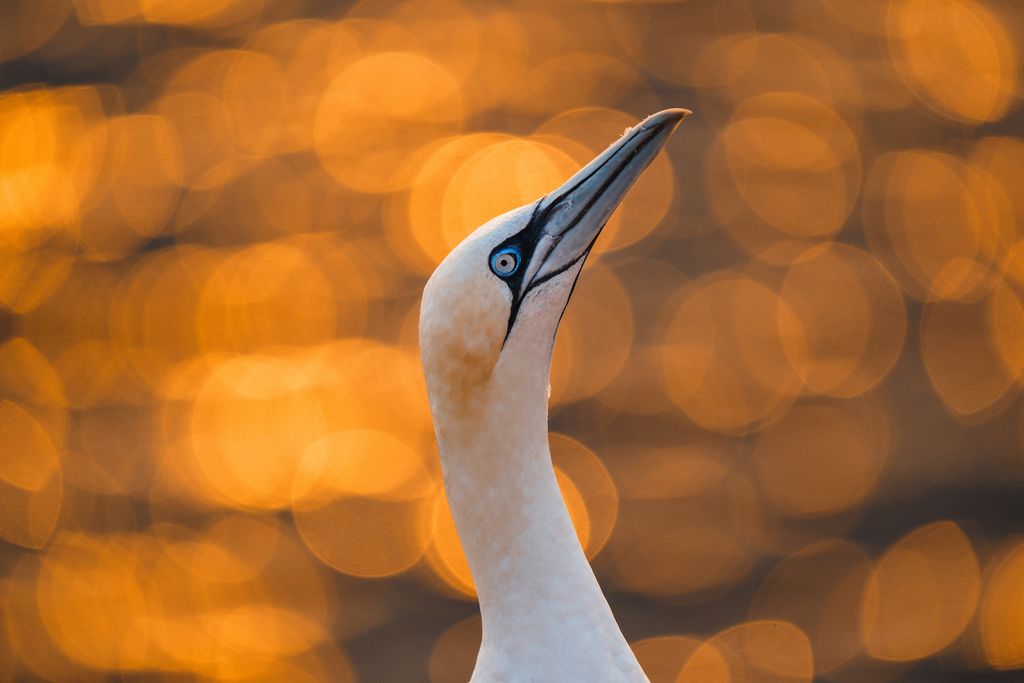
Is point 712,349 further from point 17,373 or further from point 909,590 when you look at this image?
point 17,373

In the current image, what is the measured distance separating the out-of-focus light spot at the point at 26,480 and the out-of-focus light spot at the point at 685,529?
294cm

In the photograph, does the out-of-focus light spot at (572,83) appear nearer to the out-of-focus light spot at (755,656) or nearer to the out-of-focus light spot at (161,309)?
the out-of-focus light spot at (161,309)

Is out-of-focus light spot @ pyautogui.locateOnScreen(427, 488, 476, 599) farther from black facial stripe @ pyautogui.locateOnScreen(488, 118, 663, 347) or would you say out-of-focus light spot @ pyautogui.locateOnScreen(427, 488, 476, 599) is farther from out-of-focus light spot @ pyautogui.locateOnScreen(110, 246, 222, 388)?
black facial stripe @ pyautogui.locateOnScreen(488, 118, 663, 347)

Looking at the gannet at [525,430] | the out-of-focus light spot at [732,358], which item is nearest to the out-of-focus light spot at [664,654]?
the out-of-focus light spot at [732,358]

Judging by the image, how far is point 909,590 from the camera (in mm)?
5832

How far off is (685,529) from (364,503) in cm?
163

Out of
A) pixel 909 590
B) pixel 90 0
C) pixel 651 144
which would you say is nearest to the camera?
pixel 651 144

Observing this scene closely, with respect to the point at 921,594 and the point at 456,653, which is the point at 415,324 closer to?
the point at 456,653

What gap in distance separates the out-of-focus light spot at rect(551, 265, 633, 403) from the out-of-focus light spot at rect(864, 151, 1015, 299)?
4.46ft

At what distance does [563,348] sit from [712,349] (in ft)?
2.56

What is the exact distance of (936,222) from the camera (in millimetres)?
6543

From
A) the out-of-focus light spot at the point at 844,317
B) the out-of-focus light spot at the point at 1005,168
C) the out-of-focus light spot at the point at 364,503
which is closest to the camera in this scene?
the out-of-focus light spot at the point at 364,503

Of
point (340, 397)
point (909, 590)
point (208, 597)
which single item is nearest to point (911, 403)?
point (909, 590)

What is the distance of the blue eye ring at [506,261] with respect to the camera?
186 cm
